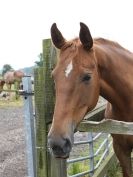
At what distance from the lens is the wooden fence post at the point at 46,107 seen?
3805 mm

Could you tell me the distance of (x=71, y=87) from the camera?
139 inches

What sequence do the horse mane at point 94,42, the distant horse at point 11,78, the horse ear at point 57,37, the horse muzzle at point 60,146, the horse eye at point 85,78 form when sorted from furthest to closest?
the distant horse at point 11,78, the horse ear at point 57,37, the horse mane at point 94,42, the horse eye at point 85,78, the horse muzzle at point 60,146

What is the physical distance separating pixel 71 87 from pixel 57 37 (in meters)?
0.58

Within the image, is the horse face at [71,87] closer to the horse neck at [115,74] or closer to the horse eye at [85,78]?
the horse eye at [85,78]

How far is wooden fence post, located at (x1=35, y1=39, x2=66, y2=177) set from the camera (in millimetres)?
3805

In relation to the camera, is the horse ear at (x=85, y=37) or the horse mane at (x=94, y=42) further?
the horse mane at (x=94, y=42)

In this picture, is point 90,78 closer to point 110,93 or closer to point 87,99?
point 87,99

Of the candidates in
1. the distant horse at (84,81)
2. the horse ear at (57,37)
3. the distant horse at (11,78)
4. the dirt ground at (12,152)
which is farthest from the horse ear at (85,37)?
the distant horse at (11,78)

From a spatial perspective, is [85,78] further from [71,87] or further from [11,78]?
[11,78]

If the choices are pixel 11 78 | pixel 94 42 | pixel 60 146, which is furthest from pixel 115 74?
pixel 11 78

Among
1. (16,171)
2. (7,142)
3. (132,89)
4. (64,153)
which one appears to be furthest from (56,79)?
(7,142)

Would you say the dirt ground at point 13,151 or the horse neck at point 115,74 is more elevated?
the horse neck at point 115,74

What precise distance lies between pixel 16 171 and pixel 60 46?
13.0 feet

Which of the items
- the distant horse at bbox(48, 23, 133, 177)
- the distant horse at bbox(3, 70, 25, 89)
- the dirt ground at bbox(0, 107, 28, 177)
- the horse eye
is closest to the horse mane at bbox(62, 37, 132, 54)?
the distant horse at bbox(48, 23, 133, 177)
